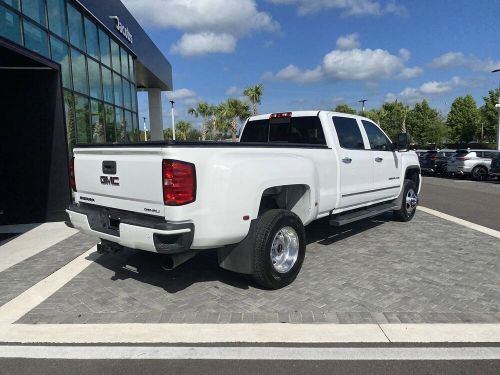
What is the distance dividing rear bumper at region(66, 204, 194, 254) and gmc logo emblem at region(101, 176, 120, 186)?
300mm

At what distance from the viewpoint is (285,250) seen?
470cm

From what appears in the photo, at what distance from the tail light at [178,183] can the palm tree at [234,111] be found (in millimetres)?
49778

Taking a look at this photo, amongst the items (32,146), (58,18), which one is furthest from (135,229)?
(58,18)

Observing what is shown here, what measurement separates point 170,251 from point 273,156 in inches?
60.6

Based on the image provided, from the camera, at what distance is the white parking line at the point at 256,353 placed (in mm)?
3150

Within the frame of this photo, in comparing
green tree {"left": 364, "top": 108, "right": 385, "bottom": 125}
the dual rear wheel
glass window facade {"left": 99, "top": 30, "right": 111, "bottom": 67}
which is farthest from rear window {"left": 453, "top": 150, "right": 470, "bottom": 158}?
green tree {"left": 364, "top": 108, "right": 385, "bottom": 125}

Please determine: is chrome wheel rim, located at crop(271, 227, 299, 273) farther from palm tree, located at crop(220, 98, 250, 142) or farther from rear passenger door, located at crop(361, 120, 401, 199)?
palm tree, located at crop(220, 98, 250, 142)

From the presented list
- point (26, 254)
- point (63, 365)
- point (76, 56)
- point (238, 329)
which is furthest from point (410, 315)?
point (76, 56)

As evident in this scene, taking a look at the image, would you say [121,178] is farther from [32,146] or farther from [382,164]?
[32,146]

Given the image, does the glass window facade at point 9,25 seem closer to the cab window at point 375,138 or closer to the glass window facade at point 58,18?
the glass window facade at point 58,18

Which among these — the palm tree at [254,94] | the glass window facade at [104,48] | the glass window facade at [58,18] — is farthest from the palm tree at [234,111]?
the glass window facade at [58,18]

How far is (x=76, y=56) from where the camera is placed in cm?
1122

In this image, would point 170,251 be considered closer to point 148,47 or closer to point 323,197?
point 323,197

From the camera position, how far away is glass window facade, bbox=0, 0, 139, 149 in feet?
28.3
